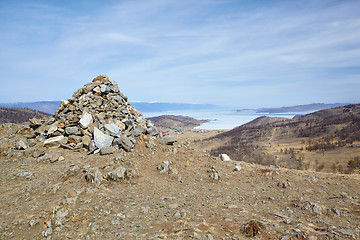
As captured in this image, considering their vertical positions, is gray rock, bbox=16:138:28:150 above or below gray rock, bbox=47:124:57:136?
below

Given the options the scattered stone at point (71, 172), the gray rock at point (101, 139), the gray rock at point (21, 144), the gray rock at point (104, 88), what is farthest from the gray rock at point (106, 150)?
the gray rock at point (104, 88)

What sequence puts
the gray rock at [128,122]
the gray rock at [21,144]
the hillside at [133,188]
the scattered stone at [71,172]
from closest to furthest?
the hillside at [133,188] → the scattered stone at [71,172] → the gray rock at [21,144] → the gray rock at [128,122]

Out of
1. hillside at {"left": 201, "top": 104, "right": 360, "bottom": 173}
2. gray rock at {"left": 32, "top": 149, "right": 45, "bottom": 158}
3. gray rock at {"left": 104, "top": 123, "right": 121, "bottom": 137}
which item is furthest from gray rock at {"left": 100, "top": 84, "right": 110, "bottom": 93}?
hillside at {"left": 201, "top": 104, "right": 360, "bottom": 173}

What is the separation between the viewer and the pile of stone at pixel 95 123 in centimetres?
1409

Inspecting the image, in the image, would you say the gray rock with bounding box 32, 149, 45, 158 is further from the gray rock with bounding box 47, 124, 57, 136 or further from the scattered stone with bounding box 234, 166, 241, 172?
the scattered stone with bounding box 234, 166, 241, 172

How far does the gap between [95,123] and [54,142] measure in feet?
10.4

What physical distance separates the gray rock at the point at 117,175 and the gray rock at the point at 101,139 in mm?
3564

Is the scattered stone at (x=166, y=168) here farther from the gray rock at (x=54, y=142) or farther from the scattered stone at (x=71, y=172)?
the gray rock at (x=54, y=142)

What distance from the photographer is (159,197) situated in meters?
9.61

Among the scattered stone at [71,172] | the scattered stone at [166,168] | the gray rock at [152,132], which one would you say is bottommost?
the scattered stone at [166,168]

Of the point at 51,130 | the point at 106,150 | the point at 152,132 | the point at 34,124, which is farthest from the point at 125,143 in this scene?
the point at 34,124

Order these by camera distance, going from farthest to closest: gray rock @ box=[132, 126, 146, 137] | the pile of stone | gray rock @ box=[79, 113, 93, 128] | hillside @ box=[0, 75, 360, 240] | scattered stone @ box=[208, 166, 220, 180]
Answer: gray rock @ box=[132, 126, 146, 137] < gray rock @ box=[79, 113, 93, 128] < the pile of stone < scattered stone @ box=[208, 166, 220, 180] < hillside @ box=[0, 75, 360, 240]

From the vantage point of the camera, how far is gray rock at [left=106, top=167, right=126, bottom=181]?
34.9 feet

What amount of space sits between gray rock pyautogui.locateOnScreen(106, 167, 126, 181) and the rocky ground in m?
0.05
